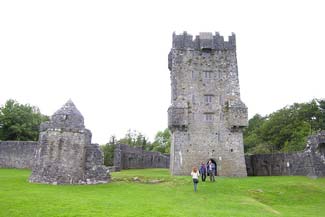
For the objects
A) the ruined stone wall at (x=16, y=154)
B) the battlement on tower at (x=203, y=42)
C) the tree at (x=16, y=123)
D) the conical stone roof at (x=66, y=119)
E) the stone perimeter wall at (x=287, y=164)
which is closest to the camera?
the conical stone roof at (x=66, y=119)

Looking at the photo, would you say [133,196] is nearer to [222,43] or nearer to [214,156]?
[214,156]

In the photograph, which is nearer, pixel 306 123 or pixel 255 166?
pixel 255 166

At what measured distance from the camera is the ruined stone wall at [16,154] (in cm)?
3756

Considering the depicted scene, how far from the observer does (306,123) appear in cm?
5409

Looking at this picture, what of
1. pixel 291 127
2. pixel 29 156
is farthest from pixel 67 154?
pixel 291 127

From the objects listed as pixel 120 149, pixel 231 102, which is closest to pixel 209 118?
pixel 231 102

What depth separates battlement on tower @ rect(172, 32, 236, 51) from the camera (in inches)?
1422

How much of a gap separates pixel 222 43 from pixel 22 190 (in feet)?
85.9

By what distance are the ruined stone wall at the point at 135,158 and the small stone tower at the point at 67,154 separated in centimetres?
1468

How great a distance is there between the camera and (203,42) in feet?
119

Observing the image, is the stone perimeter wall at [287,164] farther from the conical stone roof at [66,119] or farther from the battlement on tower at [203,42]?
the conical stone roof at [66,119]

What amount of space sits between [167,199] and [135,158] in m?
29.8

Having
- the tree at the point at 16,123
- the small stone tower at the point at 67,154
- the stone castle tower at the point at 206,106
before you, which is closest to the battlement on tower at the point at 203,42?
the stone castle tower at the point at 206,106

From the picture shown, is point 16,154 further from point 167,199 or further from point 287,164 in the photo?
point 287,164
